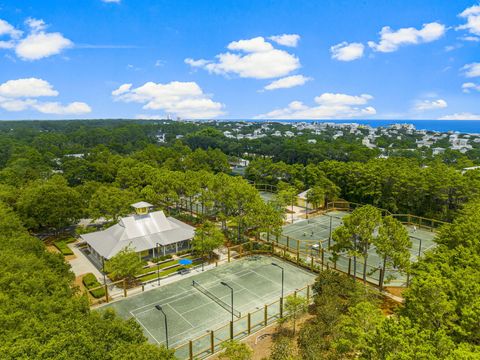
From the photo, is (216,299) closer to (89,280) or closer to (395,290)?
(89,280)

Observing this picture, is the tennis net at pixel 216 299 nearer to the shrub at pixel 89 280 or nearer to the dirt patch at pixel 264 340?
the dirt patch at pixel 264 340

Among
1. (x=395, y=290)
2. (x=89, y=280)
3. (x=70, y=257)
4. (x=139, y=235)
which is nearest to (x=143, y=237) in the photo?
(x=139, y=235)

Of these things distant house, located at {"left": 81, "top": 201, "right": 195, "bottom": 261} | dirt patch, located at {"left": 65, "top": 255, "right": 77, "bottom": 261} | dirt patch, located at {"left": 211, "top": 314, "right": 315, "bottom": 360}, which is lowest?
dirt patch, located at {"left": 65, "top": 255, "right": 77, "bottom": 261}

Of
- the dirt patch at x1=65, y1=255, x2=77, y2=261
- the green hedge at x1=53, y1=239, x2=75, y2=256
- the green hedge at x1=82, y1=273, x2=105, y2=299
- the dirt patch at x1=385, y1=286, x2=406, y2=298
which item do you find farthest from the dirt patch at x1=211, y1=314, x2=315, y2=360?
the green hedge at x1=53, y1=239, x2=75, y2=256

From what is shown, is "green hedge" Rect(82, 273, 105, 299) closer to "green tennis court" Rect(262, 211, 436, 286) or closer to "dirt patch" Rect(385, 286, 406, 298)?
"green tennis court" Rect(262, 211, 436, 286)

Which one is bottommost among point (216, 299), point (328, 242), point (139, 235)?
point (216, 299)

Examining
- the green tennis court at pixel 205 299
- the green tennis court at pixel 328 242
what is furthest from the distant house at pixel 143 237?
the green tennis court at pixel 328 242

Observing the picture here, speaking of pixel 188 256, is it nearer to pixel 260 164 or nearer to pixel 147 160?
pixel 260 164
